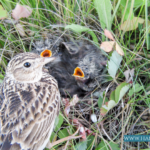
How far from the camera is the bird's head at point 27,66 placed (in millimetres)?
2275

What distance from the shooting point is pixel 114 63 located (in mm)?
2508

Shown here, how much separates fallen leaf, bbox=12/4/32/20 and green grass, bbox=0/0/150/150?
4.4 inches

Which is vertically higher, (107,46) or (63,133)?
(107,46)

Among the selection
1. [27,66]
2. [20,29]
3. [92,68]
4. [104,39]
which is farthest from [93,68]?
[20,29]

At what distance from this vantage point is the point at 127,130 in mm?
2535

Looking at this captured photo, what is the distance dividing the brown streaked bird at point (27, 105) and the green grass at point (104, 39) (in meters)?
0.35

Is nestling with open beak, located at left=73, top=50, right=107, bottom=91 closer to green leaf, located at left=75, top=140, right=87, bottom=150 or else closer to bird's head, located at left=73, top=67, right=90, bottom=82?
bird's head, located at left=73, top=67, right=90, bottom=82

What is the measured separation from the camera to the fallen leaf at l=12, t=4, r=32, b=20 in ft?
8.61

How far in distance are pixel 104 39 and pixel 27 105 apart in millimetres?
1299

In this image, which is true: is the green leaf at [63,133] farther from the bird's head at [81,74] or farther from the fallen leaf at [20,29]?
the fallen leaf at [20,29]

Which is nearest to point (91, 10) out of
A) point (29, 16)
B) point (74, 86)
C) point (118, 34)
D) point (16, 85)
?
point (118, 34)

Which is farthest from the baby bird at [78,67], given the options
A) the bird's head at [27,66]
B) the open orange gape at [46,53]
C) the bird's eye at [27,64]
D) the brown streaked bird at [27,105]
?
the bird's eye at [27,64]

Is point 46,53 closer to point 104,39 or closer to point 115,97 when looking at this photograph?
point 104,39

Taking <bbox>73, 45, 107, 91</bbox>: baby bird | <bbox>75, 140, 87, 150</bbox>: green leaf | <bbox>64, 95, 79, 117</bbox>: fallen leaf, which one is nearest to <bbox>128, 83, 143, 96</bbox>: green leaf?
<bbox>73, 45, 107, 91</bbox>: baby bird
